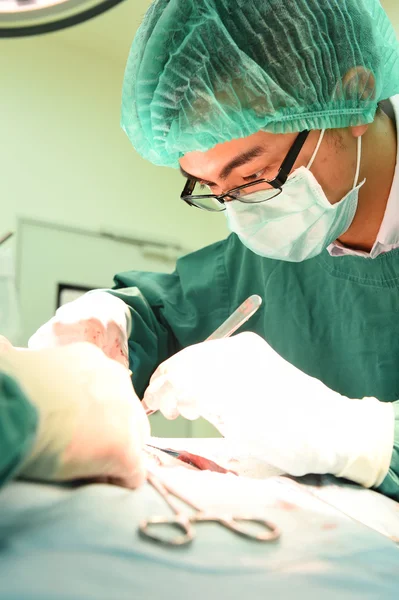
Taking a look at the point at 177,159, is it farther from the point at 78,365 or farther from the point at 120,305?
the point at 78,365

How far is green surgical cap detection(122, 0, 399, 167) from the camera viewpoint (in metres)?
1.25

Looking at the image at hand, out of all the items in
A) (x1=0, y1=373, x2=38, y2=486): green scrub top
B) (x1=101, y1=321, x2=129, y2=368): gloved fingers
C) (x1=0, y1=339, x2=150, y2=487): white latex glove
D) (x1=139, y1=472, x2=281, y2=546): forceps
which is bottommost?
(x1=101, y1=321, x2=129, y2=368): gloved fingers

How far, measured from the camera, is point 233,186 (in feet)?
4.58

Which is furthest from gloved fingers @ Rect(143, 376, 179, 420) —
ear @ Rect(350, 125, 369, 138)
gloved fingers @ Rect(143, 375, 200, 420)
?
ear @ Rect(350, 125, 369, 138)

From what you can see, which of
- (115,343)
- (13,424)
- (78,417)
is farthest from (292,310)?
(13,424)

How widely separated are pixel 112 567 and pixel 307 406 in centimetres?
63

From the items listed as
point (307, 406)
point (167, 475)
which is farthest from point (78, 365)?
point (307, 406)

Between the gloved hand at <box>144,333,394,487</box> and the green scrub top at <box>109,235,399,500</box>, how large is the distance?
0.39 ft

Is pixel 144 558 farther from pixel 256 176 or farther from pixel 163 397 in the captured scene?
pixel 256 176

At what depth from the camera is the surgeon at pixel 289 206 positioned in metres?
1.03

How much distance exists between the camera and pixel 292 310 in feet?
5.20

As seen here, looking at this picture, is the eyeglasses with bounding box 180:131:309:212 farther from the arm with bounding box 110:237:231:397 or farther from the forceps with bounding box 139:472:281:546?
the forceps with bounding box 139:472:281:546

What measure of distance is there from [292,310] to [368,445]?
64cm

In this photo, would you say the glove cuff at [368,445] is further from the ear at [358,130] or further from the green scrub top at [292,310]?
the ear at [358,130]
